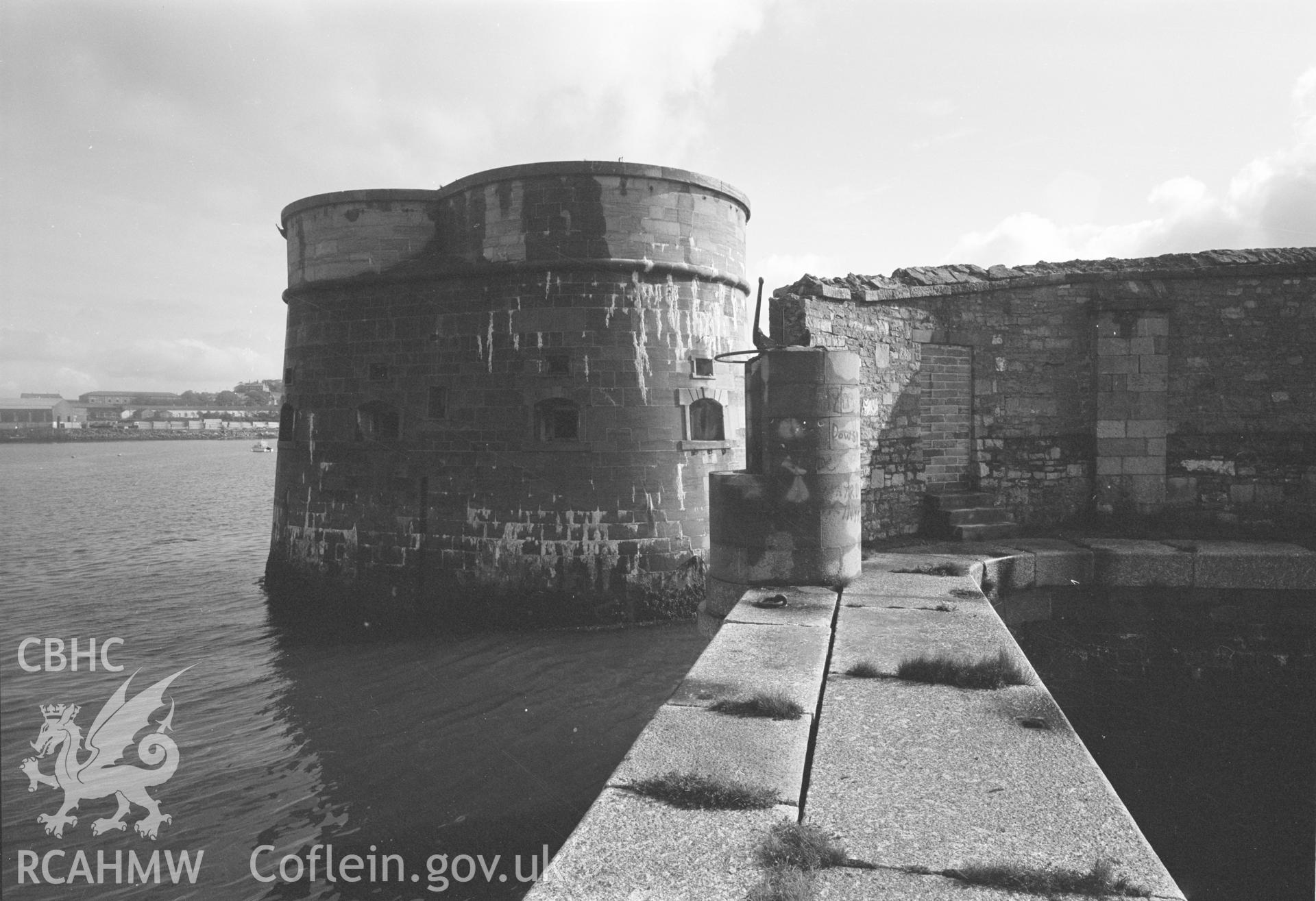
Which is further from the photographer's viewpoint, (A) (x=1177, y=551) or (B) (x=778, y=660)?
(A) (x=1177, y=551)

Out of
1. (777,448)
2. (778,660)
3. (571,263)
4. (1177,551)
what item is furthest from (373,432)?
(1177,551)

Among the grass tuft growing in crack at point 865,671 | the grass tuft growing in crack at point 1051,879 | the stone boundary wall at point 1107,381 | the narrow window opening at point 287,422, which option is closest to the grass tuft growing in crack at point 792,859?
the grass tuft growing in crack at point 1051,879

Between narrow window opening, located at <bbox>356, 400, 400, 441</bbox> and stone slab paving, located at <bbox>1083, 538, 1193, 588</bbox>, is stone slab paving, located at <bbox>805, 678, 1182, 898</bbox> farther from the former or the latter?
Answer: narrow window opening, located at <bbox>356, 400, 400, 441</bbox>

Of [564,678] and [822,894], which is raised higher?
[822,894]

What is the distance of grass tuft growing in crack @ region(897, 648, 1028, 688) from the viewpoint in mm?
4004

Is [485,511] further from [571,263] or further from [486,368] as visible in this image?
[571,263]

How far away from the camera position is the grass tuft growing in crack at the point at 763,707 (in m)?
3.63

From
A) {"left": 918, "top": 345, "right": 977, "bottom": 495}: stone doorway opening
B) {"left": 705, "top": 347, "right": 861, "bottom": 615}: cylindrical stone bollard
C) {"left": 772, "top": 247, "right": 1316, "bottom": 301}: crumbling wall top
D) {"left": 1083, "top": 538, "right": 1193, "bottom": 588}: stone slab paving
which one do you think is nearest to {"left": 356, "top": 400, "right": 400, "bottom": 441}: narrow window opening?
{"left": 772, "top": 247, "right": 1316, "bottom": 301}: crumbling wall top

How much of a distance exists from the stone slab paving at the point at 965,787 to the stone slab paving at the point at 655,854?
12.8 inches

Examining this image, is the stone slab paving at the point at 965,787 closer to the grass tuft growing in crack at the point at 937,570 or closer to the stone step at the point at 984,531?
the grass tuft growing in crack at the point at 937,570

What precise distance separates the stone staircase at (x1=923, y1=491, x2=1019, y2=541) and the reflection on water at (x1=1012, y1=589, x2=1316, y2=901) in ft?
3.69

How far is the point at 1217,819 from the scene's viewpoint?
253 inches

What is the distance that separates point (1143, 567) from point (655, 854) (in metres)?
6.60

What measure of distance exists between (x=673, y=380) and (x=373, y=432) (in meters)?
4.92
